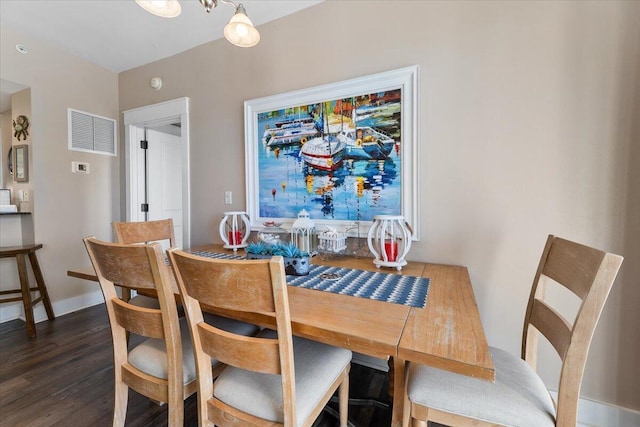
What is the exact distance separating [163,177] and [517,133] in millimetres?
3463

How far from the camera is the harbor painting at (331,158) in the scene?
1716 mm

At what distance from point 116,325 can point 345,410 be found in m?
1.08

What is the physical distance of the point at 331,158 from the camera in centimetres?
190

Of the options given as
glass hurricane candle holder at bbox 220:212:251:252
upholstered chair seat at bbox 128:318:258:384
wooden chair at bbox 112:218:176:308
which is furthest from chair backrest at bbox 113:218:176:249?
upholstered chair seat at bbox 128:318:258:384

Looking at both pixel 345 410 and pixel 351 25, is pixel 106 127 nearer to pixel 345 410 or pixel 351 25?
pixel 351 25

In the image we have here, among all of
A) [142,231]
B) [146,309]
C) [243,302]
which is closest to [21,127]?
[142,231]

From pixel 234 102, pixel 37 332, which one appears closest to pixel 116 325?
pixel 234 102

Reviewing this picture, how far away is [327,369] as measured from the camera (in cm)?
102

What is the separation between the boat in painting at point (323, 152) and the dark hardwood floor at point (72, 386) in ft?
4.62

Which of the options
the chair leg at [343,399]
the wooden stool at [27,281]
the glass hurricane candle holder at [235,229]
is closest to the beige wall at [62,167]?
the wooden stool at [27,281]

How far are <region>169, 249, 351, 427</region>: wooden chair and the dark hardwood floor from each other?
69cm

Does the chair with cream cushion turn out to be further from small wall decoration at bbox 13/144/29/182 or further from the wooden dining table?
small wall decoration at bbox 13/144/29/182

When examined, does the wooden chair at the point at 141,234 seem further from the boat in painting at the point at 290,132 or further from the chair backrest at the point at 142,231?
the boat in painting at the point at 290,132

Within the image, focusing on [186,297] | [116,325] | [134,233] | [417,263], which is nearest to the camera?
[186,297]
